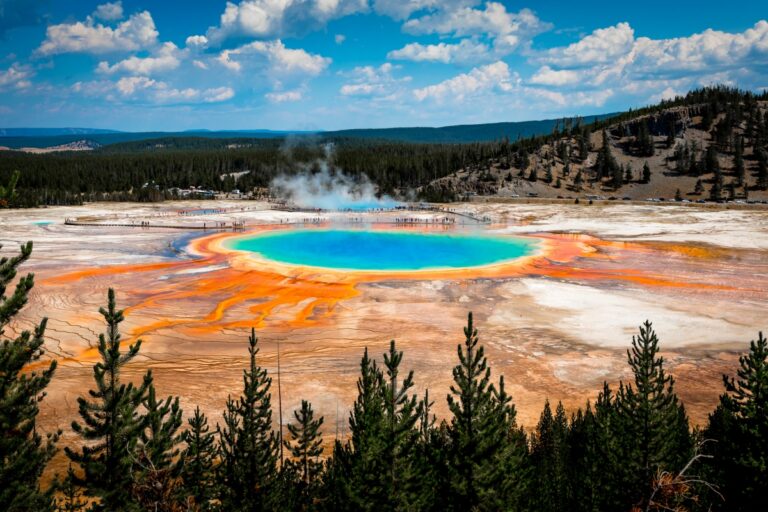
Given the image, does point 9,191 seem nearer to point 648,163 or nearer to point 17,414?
point 17,414

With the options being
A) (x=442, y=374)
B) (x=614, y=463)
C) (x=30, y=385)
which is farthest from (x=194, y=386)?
(x=614, y=463)

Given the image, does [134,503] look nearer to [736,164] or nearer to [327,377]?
[327,377]

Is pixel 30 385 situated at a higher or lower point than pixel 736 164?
lower

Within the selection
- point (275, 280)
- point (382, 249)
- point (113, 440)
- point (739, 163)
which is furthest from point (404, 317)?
point (739, 163)

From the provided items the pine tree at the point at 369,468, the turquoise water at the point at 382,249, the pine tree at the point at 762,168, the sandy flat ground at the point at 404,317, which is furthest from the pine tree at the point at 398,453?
the pine tree at the point at 762,168

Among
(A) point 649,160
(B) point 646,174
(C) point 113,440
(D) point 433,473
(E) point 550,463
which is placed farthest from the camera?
(A) point 649,160

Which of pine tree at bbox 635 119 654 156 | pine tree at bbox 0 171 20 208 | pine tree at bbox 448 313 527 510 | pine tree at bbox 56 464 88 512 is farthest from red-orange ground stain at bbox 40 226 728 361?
pine tree at bbox 635 119 654 156
